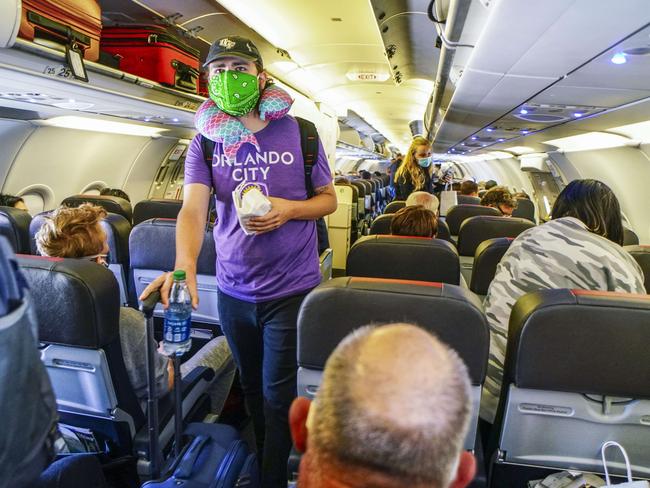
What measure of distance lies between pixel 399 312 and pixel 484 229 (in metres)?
3.17

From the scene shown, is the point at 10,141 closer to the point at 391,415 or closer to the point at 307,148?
the point at 307,148

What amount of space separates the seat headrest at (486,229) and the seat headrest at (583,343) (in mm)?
2879

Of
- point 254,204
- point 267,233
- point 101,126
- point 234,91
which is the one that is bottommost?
point 267,233

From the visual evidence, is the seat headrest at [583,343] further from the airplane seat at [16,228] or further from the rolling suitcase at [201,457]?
the airplane seat at [16,228]

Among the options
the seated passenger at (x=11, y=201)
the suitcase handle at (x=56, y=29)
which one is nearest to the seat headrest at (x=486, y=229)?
the suitcase handle at (x=56, y=29)

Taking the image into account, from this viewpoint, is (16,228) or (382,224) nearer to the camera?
(16,228)

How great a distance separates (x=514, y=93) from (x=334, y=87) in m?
3.63

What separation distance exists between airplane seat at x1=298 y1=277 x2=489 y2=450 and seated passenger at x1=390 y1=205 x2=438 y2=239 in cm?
181

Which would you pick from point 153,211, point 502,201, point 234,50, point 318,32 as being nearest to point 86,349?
point 234,50

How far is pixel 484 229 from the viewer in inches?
178

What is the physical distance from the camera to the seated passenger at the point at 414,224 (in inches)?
138

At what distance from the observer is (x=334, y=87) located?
294 inches

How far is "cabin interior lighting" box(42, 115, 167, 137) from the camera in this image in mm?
5900

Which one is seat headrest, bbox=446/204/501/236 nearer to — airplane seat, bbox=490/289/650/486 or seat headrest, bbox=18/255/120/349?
airplane seat, bbox=490/289/650/486
